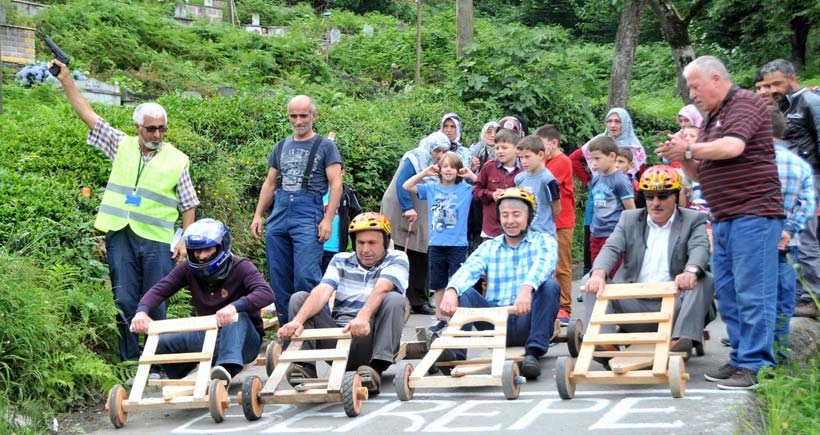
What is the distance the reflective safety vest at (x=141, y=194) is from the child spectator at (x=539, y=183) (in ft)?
10.3

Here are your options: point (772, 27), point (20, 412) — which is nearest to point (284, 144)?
point (20, 412)

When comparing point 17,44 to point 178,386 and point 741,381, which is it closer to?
point 178,386

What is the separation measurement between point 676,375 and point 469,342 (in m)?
1.49

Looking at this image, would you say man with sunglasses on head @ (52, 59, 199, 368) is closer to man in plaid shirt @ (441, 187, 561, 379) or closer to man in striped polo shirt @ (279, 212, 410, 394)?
man in striped polo shirt @ (279, 212, 410, 394)

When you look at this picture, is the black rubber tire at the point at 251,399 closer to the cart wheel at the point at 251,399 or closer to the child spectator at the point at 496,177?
the cart wheel at the point at 251,399

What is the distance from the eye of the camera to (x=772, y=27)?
3288 cm

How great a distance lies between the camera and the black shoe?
11.5m

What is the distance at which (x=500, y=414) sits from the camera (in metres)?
6.72

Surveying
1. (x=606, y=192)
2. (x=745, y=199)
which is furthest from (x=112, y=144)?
(x=745, y=199)

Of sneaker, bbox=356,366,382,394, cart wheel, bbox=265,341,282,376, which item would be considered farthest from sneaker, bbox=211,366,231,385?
sneaker, bbox=356,366,382,394

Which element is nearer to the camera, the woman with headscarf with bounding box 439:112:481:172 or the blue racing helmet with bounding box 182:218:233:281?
the blue racing helmet with bounding box 182:218:233:281

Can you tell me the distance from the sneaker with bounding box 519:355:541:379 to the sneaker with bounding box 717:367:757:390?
127cm

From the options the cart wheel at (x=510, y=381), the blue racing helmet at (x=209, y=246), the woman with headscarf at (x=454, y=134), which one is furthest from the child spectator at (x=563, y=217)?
the blue racing helmet at (x=209, y=246)

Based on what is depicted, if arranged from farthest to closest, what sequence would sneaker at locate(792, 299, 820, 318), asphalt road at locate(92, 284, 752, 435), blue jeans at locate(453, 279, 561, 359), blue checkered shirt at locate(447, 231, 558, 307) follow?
sneaker at locate(792, 299, 820, 318) → blue checkered shirt at locate(447, 231, 558, 307) → blue jeans at locate(453, 279, 561, 359) → asphalt road at locate(92, 284, 752, 435)
